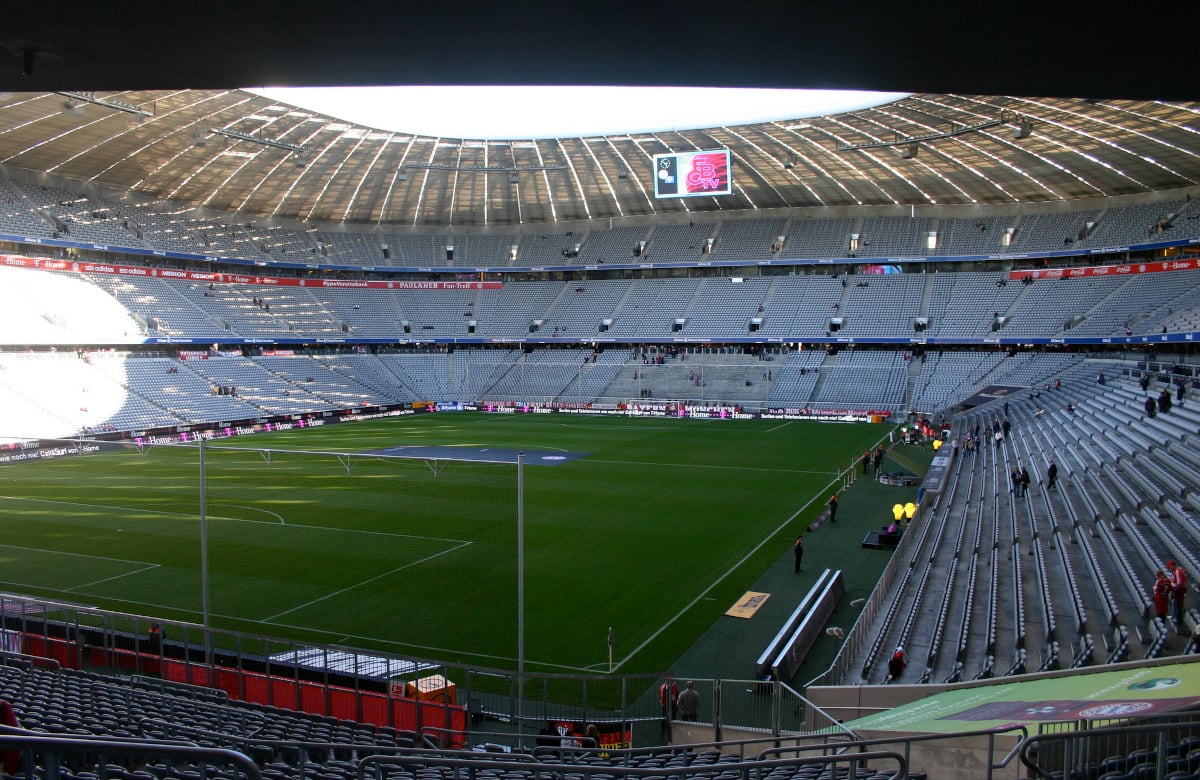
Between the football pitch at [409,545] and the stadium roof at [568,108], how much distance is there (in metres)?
11.2

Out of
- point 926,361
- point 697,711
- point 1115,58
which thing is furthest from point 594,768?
point 926,361

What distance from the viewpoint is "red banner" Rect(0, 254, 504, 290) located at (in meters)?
51.5

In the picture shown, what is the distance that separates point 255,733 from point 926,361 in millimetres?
57689

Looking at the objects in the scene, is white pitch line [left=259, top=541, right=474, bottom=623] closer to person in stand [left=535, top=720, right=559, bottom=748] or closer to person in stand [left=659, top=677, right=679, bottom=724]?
person in stand [left=535, top=720, right=559, bottom=748]

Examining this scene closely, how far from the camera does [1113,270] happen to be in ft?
185

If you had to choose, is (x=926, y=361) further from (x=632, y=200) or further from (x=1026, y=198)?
(x=632, y=200)

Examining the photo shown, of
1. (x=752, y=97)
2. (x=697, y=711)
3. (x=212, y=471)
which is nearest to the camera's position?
(x=697, y=711)

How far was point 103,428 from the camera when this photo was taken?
43.7m

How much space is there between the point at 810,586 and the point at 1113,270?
4913 centimetres

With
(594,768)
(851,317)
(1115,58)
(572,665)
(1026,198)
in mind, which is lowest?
(572,665)

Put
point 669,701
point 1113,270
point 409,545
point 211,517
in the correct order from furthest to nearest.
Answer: point 1113,270, point 211,517, point 409,545, point 669,701

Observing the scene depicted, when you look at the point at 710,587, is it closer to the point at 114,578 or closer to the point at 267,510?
the point at 267,510

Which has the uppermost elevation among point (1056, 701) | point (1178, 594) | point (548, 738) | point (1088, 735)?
point (1088, 735)

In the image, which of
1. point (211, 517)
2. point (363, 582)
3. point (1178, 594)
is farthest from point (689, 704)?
point (211, 517)
